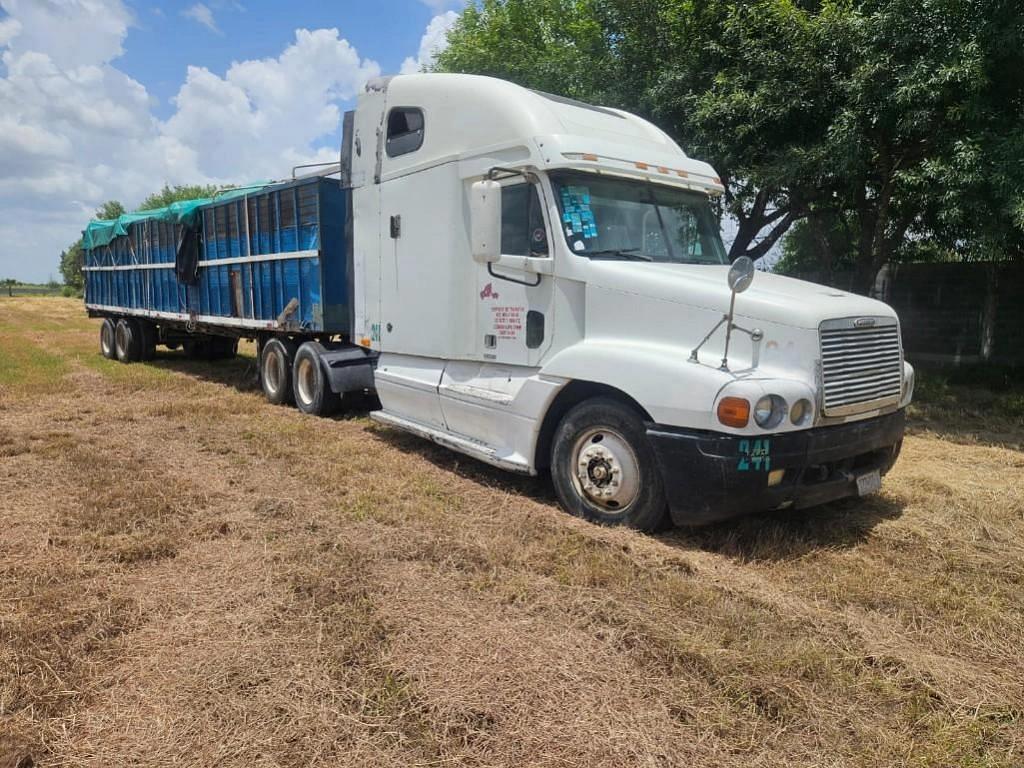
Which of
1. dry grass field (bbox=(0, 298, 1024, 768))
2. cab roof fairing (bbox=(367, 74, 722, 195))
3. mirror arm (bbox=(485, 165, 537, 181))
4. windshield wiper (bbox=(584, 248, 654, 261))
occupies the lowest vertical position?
dry grass field (bbox=(0, 298, 1024, 768))

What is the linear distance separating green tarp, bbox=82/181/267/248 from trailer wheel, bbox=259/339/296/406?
207cm

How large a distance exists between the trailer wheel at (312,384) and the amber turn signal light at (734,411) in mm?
5326

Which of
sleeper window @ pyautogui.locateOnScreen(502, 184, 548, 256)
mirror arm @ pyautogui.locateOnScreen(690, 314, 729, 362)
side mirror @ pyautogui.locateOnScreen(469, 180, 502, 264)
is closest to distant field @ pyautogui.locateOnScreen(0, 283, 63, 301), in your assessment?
sleeper window @ pyautogui.locateOnScreen(502, 184, 548, 256)

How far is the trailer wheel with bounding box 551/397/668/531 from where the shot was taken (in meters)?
4.38

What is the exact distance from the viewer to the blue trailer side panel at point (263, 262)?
816 centimetres

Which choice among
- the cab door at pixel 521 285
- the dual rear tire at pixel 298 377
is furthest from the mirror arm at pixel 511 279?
the dual rear tire at pixel 298 377

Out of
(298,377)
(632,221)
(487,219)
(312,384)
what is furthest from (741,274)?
(298,377)

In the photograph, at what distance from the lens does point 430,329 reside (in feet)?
20.3

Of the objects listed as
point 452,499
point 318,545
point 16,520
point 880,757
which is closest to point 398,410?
point 452,499

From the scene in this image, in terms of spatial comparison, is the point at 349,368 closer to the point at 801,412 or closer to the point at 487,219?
the point at 487,219

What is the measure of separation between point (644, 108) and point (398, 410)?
6.88m

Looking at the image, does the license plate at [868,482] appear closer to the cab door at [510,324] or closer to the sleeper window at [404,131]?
the cab door at [510,324]

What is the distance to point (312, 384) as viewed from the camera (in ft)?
28.1

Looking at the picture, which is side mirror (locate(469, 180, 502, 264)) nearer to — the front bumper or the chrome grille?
the front bumper
